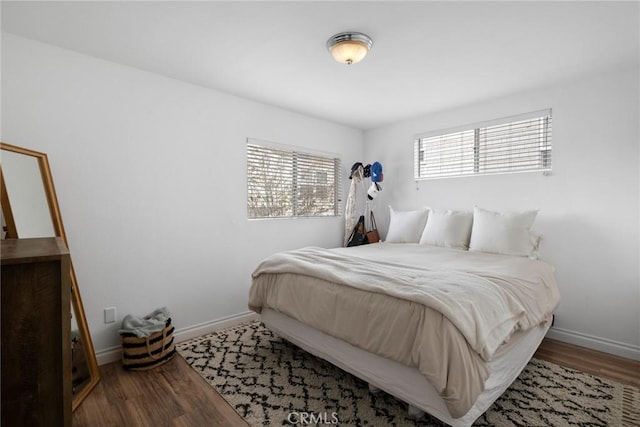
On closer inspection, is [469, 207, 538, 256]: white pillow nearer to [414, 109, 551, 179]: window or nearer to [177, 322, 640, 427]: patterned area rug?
[414, 109, 551, 179]: window

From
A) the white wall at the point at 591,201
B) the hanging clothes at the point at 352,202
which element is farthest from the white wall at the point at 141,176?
the white wall at the point at 591,201

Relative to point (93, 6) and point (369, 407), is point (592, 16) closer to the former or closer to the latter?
point (369, 407)

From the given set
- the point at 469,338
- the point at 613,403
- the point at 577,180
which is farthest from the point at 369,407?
the point at 577,180

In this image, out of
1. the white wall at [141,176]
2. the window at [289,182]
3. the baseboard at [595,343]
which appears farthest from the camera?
the window at [289,182]

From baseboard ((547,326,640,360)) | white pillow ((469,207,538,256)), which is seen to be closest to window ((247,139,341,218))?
white pillow ((469,207,538,256))

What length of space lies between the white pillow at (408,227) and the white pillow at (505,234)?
666mm

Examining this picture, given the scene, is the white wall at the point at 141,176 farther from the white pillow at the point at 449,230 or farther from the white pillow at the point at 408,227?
the white pillow at the point at 449,230

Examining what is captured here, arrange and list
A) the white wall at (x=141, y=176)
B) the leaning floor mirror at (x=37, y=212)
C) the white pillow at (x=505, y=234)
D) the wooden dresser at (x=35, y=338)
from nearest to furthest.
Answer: the wooden dresser at (x=35, y=338) < the leaning floor mirror at (x=37, y=212) < the white wall at (x=141, y=176) < the white pillow at (x=505, y=234)

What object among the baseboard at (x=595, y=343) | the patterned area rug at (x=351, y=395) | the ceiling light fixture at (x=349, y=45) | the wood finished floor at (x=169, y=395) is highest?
the ceiling light fixture at (x=349, y=45)

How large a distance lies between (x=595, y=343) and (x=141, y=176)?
4.24m

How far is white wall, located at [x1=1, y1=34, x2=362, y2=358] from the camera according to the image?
2.30 metres

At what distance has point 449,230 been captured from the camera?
130 inches

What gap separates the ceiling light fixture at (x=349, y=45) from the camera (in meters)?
2.14

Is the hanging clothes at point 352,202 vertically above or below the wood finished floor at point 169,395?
above
